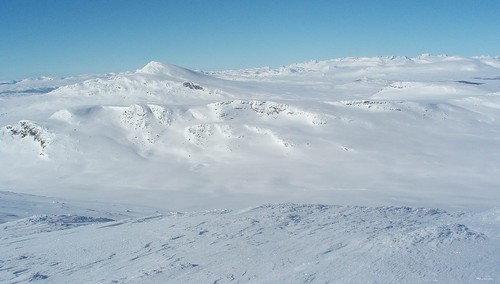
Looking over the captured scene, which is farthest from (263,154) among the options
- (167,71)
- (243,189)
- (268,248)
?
(167,71)

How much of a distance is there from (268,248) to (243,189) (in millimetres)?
20981

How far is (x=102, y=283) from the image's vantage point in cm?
941

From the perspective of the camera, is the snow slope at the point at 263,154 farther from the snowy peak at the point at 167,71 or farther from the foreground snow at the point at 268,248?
the snowy peak at the point at 167,71

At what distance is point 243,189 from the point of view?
105 feet

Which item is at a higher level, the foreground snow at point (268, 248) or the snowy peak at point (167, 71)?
the snowy peak at point (167, 71)

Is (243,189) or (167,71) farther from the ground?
(167,71)

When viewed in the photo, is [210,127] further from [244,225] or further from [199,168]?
[244,225]

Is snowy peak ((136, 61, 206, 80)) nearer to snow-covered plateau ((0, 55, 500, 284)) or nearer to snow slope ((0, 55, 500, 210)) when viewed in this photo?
snow-covered plateau ((0, 55, 500, 284))

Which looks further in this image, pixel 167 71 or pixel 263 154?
pixel 167 71

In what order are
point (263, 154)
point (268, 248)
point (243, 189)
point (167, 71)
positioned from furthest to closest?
point (167, 71), point (263, 154), point (243, 189), point (268, 248)

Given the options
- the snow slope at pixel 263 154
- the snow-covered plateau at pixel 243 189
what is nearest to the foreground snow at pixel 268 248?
the snow-covered plateau at pixel 243 189

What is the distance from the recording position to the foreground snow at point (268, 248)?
9.22 metres

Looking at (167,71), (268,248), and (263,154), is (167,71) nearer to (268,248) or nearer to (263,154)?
(263,154)

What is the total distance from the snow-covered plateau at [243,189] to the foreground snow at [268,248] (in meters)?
0.06
